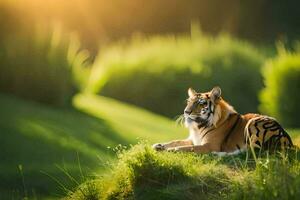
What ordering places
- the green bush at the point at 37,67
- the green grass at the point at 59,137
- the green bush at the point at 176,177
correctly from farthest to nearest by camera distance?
the green bush at the point at 37,67 → the green grass at the point at 59,137 → the green bush at the point at 176,177

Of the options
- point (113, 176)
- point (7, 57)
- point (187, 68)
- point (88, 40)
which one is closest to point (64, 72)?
point (7, 57)

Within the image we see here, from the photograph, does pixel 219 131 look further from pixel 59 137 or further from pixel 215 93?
pixel 59 137

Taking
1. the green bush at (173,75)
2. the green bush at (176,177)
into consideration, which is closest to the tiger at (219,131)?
the green bush at (176,177)

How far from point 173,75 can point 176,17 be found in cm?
1673

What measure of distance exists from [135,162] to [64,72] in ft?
21.0

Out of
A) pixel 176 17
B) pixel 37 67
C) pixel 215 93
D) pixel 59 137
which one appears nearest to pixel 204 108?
pixel 215 93

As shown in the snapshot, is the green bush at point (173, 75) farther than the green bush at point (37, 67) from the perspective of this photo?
Yes

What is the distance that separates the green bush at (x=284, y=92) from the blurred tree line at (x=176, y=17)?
1409 cm

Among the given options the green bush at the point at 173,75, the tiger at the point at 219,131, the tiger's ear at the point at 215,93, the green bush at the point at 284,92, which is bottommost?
the tiger at the point at 219,131

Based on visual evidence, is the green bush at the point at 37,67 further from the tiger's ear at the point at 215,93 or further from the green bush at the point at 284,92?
the tiger's ear at the point at 215,93

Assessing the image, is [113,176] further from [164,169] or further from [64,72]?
[64,72]

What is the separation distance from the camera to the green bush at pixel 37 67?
12703 mm

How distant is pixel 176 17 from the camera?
3331 centimetres

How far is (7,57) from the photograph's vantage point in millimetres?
12688
